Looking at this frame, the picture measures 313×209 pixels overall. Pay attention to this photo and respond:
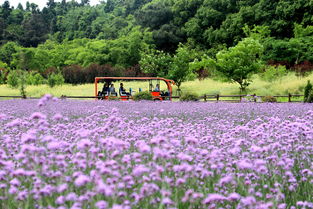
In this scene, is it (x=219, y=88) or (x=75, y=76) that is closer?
(x=219, y=88)

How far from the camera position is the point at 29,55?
55.4m

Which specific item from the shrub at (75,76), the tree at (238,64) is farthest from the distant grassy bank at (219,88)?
the shrub at (75,76)

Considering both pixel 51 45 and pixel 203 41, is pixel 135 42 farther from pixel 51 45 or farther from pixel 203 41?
pixel 51 45

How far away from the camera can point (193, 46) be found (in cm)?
5094

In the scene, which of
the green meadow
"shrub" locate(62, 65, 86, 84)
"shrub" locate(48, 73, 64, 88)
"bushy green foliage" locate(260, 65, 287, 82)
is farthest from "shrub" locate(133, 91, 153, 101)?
"shrub" locate(62, 65, 86, 84)

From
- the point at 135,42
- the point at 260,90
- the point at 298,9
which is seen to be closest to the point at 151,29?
the point at 135,42

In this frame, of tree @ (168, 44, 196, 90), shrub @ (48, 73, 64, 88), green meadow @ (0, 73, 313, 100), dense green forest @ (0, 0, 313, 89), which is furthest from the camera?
shrub @ (48, 73, 64, 88)

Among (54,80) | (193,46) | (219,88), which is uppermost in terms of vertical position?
(193,46)

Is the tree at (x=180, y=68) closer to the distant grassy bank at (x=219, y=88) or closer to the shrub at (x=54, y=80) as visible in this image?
the distant grassy bank at (x=219, y=88)

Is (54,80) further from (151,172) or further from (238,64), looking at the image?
(151,172)

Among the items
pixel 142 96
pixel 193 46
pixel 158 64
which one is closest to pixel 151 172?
pixel 142 96

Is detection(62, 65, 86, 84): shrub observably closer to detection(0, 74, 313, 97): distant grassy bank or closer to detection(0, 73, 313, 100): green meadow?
detection(0, 73, 313, 100): green meadow

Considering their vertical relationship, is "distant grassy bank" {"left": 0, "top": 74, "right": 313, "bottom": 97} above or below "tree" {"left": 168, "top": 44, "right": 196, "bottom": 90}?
below

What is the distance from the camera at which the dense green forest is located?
108 feet
